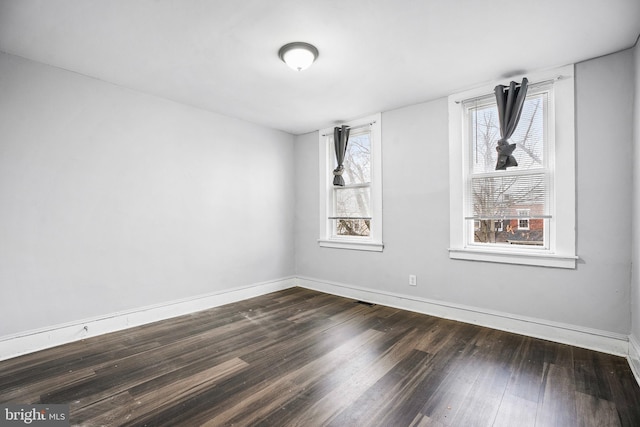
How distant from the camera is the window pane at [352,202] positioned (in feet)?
14.3

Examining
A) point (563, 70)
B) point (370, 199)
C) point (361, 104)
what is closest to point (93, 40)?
point (361, 104)

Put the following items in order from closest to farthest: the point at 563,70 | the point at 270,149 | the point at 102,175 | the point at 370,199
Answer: the point at 563,70 < the point at 102,175 < the point at 370,199 < the point at 270,149

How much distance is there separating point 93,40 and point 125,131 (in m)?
1.00

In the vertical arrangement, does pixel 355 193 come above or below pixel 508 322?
above

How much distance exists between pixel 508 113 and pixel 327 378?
2.90 meters

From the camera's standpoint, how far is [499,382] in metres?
2.15

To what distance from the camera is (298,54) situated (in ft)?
8.21

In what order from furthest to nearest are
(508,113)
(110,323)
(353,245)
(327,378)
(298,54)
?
(353,245)
(110,323)
(508,113)
(298,54)
(327,378)

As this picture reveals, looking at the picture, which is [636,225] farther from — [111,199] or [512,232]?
[111,199]

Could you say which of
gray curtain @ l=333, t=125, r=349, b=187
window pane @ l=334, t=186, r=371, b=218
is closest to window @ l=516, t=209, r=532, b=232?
window pane @ l=334, t=186, r=371, b=218

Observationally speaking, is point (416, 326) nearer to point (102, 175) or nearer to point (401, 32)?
point (401, 32)

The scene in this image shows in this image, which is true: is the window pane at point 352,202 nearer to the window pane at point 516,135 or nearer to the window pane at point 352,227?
the window pane at point 352,227

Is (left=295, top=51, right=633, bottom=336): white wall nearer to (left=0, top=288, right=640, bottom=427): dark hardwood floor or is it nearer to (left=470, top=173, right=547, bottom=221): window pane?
(left=470, top=173, right=547, bottom=221): window pane

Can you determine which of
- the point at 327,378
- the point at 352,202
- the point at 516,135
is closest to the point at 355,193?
the point at 352,202
